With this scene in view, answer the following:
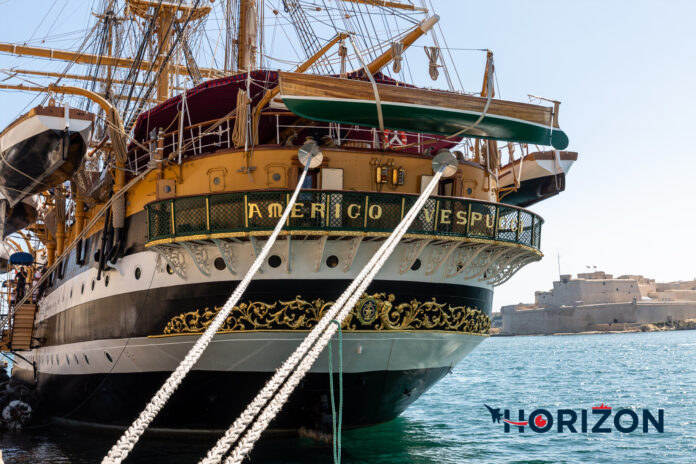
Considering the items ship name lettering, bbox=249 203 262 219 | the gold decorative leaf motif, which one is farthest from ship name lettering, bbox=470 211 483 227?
ship name lettering, bbox=249 203 262 219

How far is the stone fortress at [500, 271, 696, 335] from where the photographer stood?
11162cm

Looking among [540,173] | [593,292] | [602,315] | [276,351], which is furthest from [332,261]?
[593,292]

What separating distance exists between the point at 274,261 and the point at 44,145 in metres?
5.34

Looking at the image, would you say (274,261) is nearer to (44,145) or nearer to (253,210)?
(253,210)

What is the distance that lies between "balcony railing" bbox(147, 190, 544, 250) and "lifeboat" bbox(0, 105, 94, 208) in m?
2.50

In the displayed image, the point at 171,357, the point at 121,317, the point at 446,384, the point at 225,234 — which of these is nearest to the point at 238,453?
the point at 225,234

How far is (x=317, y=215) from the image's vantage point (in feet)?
40.9

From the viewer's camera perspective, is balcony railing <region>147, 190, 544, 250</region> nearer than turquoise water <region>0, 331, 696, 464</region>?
Yes

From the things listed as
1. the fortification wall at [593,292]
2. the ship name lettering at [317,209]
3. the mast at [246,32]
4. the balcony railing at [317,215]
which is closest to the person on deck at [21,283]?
the mast at [246,32]

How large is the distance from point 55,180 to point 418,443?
9647 millimetres

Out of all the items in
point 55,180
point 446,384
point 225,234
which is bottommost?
point 446,384

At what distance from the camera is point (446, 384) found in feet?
117

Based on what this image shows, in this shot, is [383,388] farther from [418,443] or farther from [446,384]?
[446,384]

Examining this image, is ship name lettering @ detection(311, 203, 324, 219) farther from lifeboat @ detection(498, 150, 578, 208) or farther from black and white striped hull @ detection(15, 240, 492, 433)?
lifeboat @ detection(498, 150, 578, 208)
